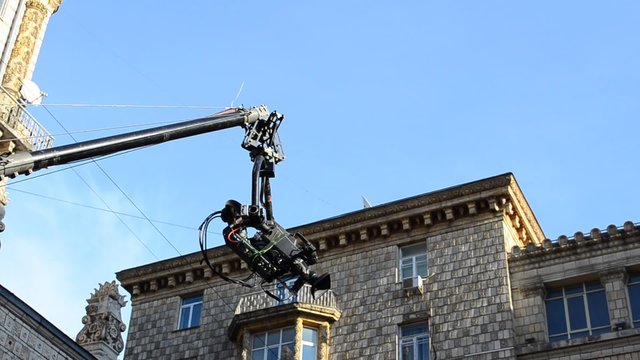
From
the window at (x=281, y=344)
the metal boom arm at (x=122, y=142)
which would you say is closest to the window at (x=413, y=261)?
the window at (x=281, y=344)

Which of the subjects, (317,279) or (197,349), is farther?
(197,349)

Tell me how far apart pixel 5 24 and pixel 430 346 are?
16306 mm

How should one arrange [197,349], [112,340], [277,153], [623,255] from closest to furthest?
[277,153]
[112,340]
[623,255]
[197,349]

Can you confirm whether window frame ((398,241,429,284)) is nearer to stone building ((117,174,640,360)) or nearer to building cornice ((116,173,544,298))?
stone building ((117,174,640,360))

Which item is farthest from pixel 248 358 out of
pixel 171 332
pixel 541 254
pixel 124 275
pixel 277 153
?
pixel 277 153

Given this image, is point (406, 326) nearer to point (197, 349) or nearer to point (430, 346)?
point (430, 346)

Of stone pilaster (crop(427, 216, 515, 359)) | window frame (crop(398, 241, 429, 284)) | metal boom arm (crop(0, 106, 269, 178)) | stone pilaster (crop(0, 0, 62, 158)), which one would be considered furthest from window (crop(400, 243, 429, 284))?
metal boom arm (crop(0, 106, 269, 178))

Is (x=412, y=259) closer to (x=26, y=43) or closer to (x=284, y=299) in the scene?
(x=284, y=299)

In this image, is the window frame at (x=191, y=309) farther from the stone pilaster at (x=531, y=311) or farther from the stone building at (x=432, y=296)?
the stone pilaster at (x=531, y=311)

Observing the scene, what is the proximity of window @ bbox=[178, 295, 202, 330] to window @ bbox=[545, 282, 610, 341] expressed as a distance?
12.5 metres

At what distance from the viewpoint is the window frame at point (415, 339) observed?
97.1 feet

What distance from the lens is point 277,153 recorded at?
16531 millimetres

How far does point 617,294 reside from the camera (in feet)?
91.9

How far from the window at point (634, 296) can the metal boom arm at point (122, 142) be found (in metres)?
15.0
